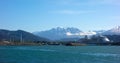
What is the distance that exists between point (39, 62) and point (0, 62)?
17.1ft

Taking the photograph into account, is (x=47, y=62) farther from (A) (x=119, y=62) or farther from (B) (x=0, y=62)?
(A) (x=119, y=62)

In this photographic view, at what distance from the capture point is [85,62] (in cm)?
4488

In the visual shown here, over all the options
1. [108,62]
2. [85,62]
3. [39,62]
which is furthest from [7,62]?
[108,62]

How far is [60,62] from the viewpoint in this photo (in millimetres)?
44094

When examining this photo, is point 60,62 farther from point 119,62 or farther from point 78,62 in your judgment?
point 119,62

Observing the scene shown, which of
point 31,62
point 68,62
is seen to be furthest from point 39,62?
point 68,62

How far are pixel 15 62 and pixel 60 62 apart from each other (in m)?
5.99

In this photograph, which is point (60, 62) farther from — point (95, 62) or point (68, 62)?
point (95, 62)

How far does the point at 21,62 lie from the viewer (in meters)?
43.4

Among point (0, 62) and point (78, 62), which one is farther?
point (78, 62)

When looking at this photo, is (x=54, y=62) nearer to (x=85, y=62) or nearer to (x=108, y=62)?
(x=85, y=62)

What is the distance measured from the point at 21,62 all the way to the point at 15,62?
31.0 inches

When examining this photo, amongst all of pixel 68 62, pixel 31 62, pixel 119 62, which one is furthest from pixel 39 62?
pixel 119 62

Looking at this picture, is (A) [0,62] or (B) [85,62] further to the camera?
(B) [85,62]
